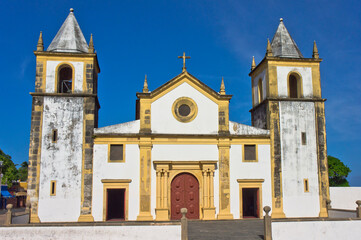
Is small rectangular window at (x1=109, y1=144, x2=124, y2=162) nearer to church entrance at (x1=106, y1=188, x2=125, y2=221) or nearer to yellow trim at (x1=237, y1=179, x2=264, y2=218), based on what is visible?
church entrance at (x1=106, y1=188, x2=125, y2=221)

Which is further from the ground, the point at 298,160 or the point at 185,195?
the point at 298,160

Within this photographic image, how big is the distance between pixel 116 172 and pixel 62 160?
3196 millimetres

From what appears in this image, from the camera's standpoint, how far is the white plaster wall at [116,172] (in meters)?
22.3

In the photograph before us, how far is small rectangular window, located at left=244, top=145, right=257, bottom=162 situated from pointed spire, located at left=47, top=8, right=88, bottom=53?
11947 millimetres

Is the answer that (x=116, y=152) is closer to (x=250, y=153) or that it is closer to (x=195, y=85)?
(x=195, y=85)

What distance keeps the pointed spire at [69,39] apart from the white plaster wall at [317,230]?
15.9 metres

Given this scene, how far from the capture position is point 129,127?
2347 centimetres

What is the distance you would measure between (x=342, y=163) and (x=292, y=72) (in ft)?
93.7

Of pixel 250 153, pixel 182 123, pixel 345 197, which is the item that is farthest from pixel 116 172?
pixel 345 197

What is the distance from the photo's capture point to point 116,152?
2305cm

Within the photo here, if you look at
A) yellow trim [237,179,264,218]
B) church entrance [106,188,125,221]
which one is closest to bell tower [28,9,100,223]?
church entrance [106,188,125,221]

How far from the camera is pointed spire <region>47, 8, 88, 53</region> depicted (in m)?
24.2

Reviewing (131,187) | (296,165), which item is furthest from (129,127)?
(296,165)

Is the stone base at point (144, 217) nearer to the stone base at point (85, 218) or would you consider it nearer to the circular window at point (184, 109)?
the stone base at point (85, 218)
